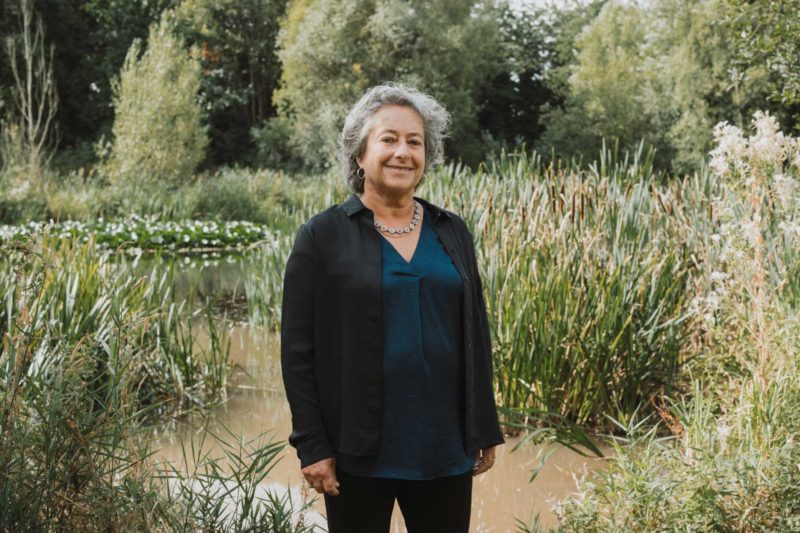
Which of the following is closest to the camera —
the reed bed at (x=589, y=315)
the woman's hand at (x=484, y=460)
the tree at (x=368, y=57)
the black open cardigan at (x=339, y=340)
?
the black open cardigan at (x=339, y=340)

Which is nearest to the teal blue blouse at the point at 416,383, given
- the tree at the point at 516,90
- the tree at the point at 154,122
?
the tree at the point at 154,122

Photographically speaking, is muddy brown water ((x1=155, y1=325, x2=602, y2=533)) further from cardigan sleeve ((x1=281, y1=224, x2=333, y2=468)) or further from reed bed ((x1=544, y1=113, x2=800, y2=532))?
cardigan sleeve ((x1=281, y1=224, x2=333, y2=468))

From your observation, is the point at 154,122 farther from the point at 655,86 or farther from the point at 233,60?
the point at 655,86

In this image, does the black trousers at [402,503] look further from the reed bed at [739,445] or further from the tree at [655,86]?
the tree at [655,86]

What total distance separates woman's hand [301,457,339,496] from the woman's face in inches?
24.6

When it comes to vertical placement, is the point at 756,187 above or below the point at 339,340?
above

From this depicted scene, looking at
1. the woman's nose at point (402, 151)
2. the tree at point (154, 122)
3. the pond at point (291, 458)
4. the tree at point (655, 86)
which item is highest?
the tree at point (655, 86)

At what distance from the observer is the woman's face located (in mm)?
1813

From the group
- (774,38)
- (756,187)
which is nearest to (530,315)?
(756,187)

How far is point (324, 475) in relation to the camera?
172 centimetres

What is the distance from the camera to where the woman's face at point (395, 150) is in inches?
71.4

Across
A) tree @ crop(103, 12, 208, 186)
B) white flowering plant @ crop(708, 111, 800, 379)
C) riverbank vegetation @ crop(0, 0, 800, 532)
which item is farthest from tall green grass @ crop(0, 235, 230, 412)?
tree @ crop(103, 12, 208, 186)

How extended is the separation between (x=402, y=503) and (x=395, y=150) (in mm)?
806

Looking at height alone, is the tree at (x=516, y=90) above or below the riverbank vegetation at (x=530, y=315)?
above
